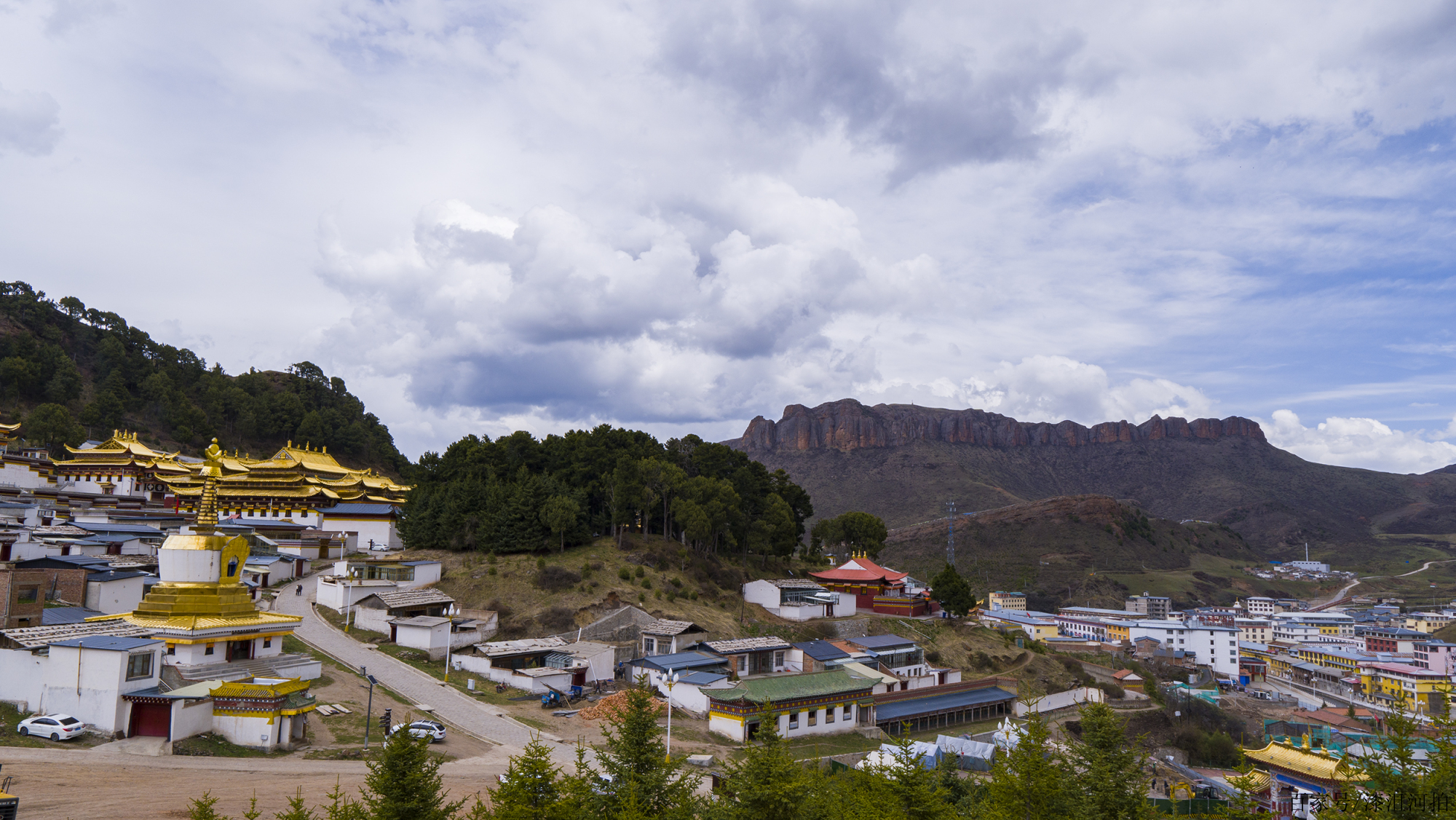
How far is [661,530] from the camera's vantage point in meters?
68.7

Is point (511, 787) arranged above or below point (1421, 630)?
above

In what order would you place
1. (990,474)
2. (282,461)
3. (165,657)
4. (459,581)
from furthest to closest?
(990,474) < (282,461) < (459,581) < (165,657)

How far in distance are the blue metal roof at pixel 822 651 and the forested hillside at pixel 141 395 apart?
254 feet

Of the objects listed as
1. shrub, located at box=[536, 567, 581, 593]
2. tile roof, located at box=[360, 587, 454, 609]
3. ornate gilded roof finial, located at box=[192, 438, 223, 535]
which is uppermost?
ornate gilded roof finial, located at box=[192, 438, 223, 535]

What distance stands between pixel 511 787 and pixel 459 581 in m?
39.1

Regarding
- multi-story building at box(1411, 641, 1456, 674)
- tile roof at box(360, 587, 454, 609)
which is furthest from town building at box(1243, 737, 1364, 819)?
multi-story building at box(1411, 641, 1456, 674)

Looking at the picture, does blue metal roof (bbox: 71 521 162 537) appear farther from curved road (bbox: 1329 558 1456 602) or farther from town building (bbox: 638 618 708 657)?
curved road (bbox: 1329 558 1456 602)

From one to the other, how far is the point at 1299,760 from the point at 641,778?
92.9ft

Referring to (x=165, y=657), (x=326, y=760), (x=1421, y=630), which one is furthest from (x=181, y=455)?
(x=1421, y=630)

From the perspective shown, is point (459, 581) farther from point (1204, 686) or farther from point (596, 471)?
point (1204, 686)

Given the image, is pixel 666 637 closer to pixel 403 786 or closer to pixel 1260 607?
pixel 403 786

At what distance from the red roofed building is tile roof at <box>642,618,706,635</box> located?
65.6ft

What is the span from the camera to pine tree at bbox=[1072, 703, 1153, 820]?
17.8m

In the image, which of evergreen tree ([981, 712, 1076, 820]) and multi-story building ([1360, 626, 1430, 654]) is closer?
evergreen tree ([981, 712, 1076, 820])
